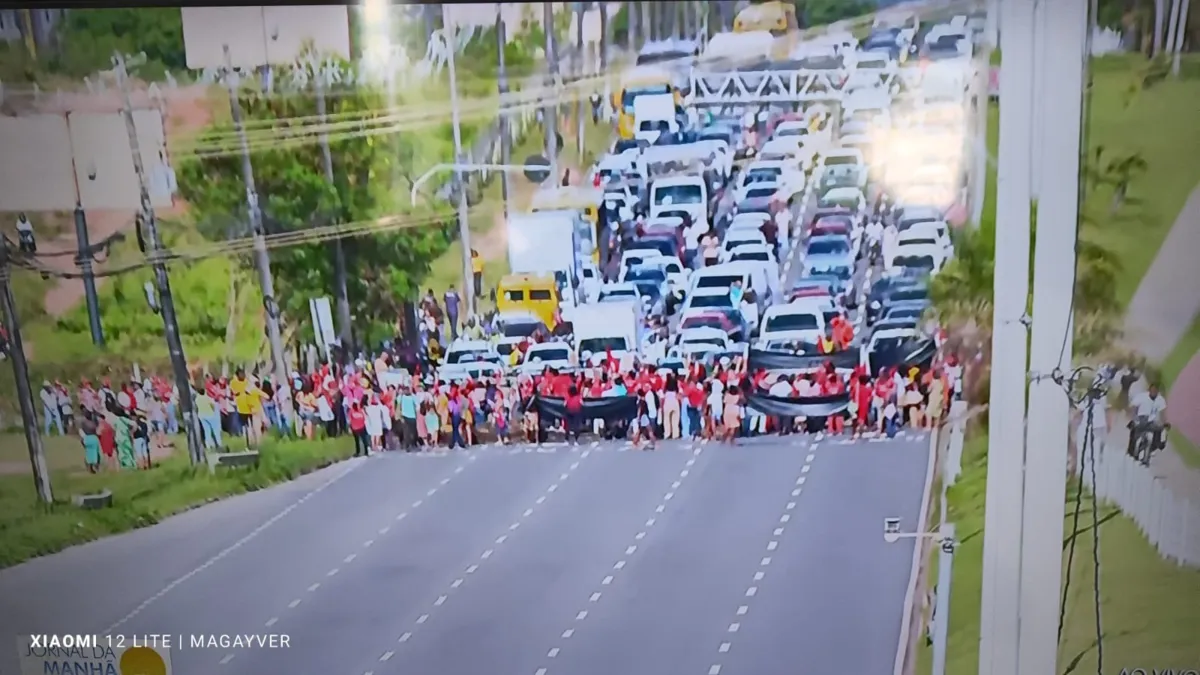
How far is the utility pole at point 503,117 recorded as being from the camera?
134 centimetres

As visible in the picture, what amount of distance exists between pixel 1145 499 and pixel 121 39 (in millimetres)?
1625

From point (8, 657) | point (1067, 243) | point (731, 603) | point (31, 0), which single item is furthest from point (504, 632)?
point (31, 0)

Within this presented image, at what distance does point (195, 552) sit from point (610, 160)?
865mm

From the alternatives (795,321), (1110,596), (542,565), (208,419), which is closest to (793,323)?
(795,321)

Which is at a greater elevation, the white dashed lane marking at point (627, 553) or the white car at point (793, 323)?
the white car at point (793, 323)

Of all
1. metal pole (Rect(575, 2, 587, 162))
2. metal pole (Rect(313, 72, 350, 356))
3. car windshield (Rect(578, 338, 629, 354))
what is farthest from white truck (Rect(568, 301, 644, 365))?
metal pole (Rect(313, 72, 350, 356))

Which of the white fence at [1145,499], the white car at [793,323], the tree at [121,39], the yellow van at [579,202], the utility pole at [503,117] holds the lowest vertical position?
the white fence at [1145,499]

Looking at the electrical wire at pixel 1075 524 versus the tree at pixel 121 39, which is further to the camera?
the electrical wire at pixel 1075 524

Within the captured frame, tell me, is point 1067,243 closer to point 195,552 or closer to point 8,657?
point 195,552

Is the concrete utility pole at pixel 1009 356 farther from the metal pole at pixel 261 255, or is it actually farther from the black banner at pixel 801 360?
the metal pole at pixel 261 255

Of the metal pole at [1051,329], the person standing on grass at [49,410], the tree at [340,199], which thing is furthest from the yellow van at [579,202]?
the person standing on grass at [49,410]

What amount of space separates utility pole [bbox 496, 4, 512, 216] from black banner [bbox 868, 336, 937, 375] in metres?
0.58

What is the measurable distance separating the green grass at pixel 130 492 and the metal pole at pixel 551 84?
522mm

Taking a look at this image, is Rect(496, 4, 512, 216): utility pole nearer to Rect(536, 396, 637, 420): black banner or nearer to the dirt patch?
Rect(536, 396, 637, 420): black banner
